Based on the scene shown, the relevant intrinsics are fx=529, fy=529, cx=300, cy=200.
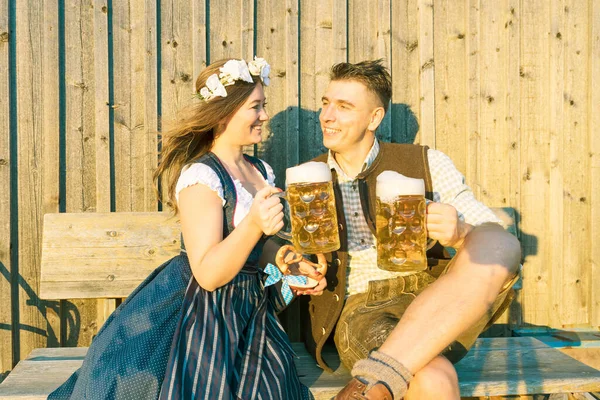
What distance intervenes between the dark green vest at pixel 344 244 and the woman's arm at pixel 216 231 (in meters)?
0.51

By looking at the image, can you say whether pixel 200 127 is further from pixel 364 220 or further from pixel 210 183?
pixel 364 220

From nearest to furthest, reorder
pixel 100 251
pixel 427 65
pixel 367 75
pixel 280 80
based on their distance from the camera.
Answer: pixel 367 75 < pixel 100 251 < pixel 280 80 < pixel 427 65

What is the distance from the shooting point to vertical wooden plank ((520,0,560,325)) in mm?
3318

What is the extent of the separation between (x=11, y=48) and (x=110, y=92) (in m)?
0.56

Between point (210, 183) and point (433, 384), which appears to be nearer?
point (433, 384)

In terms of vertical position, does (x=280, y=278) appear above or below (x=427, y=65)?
below

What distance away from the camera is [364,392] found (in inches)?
63.4

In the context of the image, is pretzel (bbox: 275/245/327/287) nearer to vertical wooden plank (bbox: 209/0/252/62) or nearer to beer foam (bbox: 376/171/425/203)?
beer foam (bbox: 376/171/425/203)

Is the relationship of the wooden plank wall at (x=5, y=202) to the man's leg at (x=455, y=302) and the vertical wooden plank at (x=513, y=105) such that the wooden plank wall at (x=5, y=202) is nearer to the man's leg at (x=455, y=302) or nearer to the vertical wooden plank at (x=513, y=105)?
the man's leg at (x=455, y=302)

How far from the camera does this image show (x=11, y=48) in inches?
113

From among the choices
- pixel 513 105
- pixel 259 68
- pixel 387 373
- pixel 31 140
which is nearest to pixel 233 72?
pixel 259 68

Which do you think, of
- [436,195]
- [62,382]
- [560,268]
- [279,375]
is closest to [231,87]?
[436,195]

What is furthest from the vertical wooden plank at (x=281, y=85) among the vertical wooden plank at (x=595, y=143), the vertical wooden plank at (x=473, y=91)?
the vertical wooden plank at (x=595, y=143)

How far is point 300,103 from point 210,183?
Result: 119cm
